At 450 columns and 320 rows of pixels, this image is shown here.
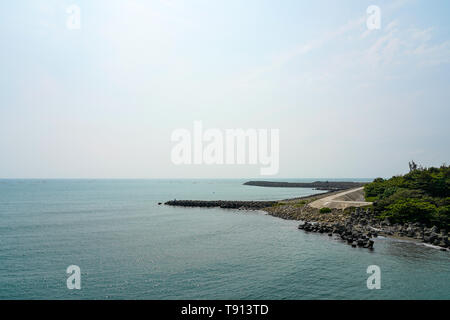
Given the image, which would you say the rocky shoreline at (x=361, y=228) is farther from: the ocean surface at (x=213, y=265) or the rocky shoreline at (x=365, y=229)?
the ocean surface at (x=213, y=265)

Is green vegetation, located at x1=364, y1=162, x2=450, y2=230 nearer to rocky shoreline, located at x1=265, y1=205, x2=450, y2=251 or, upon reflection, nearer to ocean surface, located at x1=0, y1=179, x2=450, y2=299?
rocky shoreline, located at x1=265, y1=205, x2=450, y2=251

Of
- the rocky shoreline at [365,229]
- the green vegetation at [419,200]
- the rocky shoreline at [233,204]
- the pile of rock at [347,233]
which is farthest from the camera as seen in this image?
the rocky shoreline at [233,204]

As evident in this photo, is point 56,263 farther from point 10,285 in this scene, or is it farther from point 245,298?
point 245,298

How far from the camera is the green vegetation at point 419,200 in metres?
39.4

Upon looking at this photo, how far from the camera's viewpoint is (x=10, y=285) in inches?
880

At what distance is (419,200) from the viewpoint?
4419 centimetres

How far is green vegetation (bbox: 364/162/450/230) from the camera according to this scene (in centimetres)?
3944

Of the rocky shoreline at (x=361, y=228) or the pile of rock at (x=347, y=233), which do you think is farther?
the rocky shoreline at (x=361, y=228)

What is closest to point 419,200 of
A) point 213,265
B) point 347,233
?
point 347,233

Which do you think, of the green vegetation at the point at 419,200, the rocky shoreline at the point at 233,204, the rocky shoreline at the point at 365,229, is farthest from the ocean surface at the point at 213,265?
the rocky shoreline at the point at 233,204

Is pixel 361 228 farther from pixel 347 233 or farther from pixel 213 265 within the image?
pixel 213 265
